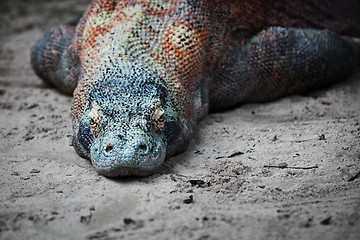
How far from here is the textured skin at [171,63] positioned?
336cm

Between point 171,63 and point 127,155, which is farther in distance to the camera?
point 171,63

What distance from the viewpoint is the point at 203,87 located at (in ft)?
14.1

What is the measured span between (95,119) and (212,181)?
99 centimetres

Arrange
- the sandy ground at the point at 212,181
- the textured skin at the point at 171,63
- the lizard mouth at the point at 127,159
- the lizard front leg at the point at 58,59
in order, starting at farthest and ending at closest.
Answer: the lizard front leg at the point at 58,59, the textured skin at the point at 171,63, the lizard mouth at the point at 127,159, the sandy ground at the point at 212,181

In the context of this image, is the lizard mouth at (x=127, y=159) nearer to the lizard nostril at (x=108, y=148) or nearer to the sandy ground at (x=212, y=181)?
the lizard nostril at (x=108, y=148)

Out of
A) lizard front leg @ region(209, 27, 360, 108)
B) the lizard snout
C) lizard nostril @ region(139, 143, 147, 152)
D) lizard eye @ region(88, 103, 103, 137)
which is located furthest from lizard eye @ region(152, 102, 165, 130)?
lizard front leg @ region(209, 27, 360, 108)

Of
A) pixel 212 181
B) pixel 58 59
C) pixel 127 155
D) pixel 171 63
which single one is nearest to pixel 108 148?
pixel 127 155

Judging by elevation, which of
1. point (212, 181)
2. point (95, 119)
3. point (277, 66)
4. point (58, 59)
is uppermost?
point (277, 66)

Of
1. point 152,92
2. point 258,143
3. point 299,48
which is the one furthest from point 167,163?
point 299,48

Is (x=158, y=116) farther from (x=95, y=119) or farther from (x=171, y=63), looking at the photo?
(x=171, y=63)

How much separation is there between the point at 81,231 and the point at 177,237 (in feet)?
1.88

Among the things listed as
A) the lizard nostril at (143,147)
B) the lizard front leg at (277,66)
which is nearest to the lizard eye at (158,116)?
the lizard nostril at (143,147)

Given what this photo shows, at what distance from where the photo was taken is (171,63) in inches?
155

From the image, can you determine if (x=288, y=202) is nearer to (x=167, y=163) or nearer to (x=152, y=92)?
(x=167, y=163)
